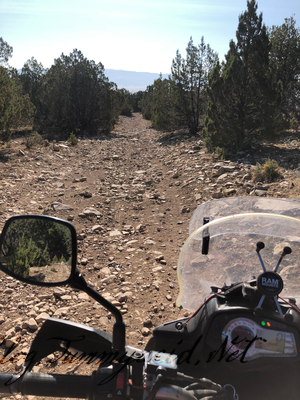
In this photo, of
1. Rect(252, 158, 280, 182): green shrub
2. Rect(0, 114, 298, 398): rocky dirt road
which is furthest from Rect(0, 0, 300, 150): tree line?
Rect(252, 158, 280, 182): green shrub

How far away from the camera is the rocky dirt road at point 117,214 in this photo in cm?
323

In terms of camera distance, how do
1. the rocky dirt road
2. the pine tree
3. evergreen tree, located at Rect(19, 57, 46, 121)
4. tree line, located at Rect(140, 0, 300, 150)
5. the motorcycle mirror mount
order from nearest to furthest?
the motorcycle mirror mount, the rocky dirt road, tree line, located at Rect(140, 0, 300, 150), the pine tree, evergreen tree, located at Rect(19, 57, 46, 121)

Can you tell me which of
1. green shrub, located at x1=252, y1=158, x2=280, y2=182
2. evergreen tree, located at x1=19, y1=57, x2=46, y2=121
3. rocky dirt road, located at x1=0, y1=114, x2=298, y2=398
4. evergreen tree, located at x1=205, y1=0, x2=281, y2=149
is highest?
evergreen tree, located at x1=19, y1=57, x2=46, y2=121

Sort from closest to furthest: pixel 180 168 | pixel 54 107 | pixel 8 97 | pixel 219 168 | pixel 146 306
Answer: pixel 146 306 → pixel 219 168 → pixel 180 168 → pixel 8 97 → pixel 54 107

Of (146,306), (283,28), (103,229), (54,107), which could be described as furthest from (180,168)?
(54,107)

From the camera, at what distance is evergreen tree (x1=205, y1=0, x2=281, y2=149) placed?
34.4 ft

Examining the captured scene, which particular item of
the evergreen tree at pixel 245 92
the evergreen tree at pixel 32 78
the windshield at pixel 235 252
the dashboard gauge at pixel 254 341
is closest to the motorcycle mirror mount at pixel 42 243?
the windshield at pixel 235 252

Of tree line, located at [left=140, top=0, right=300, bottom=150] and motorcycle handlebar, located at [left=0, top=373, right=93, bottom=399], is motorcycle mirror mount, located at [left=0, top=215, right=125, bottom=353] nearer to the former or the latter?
motorcycle handlebar, located at [left=0, top=373, right=93, bottom=399]

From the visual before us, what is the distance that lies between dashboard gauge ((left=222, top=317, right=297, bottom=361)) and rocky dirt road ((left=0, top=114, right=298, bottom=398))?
178 centimetres

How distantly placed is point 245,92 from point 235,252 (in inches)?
414

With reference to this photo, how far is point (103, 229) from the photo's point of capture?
5.61m

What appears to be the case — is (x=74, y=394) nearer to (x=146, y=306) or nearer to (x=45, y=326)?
(x=45, y=326)

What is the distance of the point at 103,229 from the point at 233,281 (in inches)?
166

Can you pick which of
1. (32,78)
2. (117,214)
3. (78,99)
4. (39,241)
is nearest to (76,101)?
(78,99)
